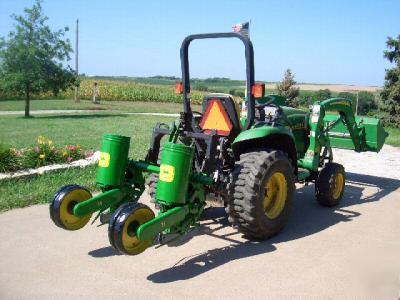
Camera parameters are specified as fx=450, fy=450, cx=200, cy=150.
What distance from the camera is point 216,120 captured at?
538 centimetres

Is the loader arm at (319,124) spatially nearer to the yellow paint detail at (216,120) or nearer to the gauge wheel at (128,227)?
the yellow paint detail at (216,120)

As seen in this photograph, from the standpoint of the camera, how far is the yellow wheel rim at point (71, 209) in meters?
4.44

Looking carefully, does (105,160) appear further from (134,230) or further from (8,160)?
(8,160)

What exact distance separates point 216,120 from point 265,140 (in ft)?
2.09

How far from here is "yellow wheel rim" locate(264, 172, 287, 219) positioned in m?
A: 5.28

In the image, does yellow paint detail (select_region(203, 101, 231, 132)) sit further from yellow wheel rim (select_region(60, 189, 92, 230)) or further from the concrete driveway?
yellow wheel rim (select_region(60, 189, 92, 230))

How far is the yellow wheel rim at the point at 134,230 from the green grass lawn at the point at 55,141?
2914mm

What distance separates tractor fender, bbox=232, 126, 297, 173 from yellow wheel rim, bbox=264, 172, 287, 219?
1.41 feet

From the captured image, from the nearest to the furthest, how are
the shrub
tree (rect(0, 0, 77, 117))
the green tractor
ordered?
the green tractor < the shrub < tree (rect(0, 0, 77, 117))

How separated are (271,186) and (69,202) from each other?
2.31m

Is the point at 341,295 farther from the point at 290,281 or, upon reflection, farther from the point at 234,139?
the point at 234,139

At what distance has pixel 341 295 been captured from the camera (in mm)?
3900

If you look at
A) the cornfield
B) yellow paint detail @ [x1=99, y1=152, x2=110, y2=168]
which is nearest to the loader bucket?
yellow paint detail @ [x1=99, y1=152, x2=110, y2=168]

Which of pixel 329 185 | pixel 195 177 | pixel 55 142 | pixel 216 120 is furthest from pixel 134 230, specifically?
pixel 55 142
